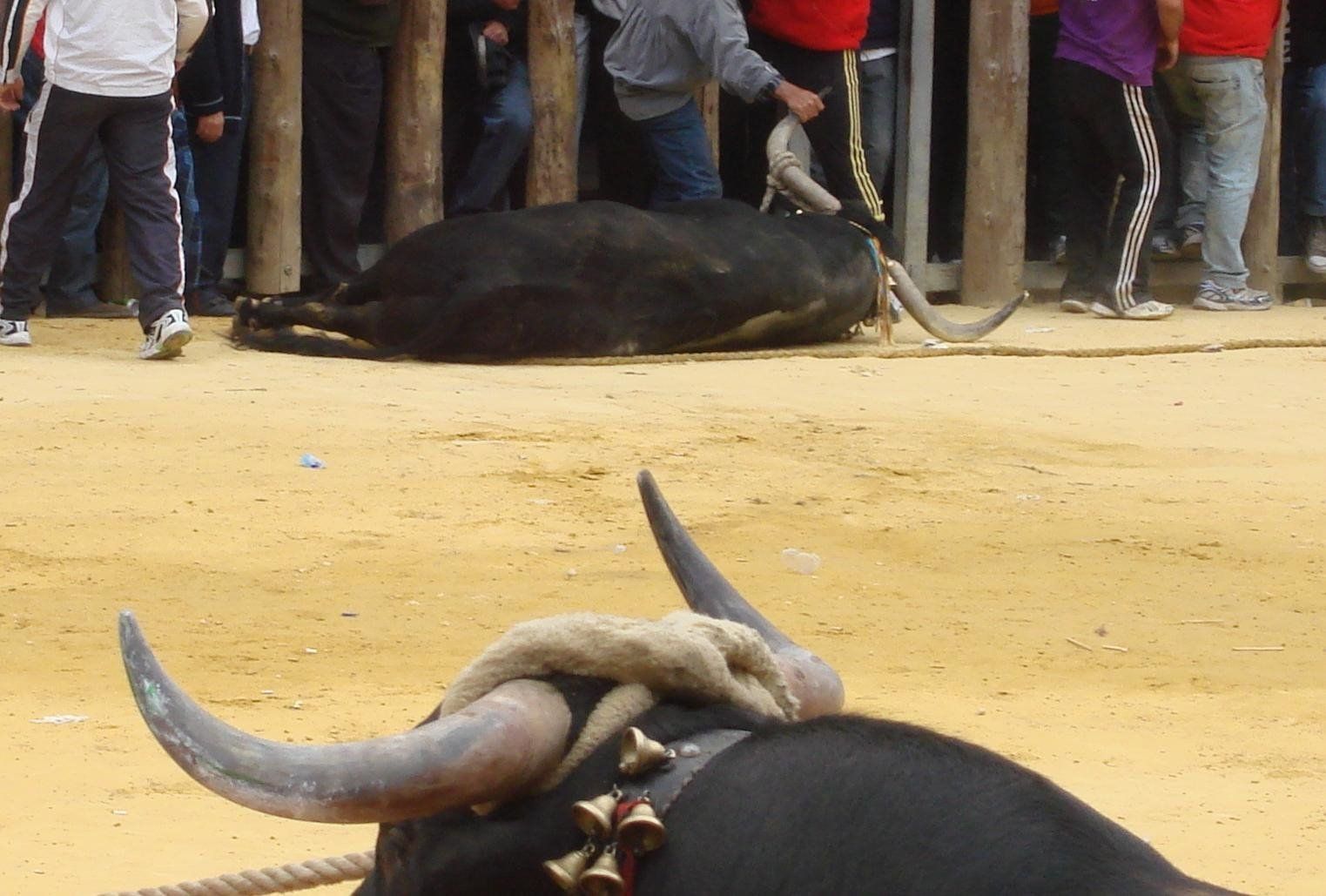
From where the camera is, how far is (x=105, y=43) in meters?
8.41

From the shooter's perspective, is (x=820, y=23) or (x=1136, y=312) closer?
(x=820, y=23)

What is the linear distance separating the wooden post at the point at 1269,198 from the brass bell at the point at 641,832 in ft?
37.4

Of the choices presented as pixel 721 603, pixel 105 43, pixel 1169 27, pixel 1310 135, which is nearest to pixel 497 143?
pixel 105 43

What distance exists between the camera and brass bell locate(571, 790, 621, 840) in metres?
2.07

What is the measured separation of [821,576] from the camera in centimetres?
587

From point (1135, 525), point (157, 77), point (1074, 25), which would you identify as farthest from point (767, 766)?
point (1074, 25)

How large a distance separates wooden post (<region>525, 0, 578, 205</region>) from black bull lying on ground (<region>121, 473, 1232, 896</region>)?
9.16m

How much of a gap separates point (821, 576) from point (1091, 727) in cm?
128

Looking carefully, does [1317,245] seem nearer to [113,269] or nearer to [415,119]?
[415,119]

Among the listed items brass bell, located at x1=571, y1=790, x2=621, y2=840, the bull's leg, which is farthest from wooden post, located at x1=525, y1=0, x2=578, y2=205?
brass bell, located at x1=571, y1=790, x2=621, y2=840

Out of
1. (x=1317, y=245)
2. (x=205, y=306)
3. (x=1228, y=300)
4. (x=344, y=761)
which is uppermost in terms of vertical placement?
(x=344, y=761)

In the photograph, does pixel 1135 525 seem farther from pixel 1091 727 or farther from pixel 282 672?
pixel 282 672

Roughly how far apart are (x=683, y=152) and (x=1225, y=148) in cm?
344

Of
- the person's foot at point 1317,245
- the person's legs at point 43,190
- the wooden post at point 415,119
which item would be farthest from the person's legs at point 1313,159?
the person's legs at point 43,190
